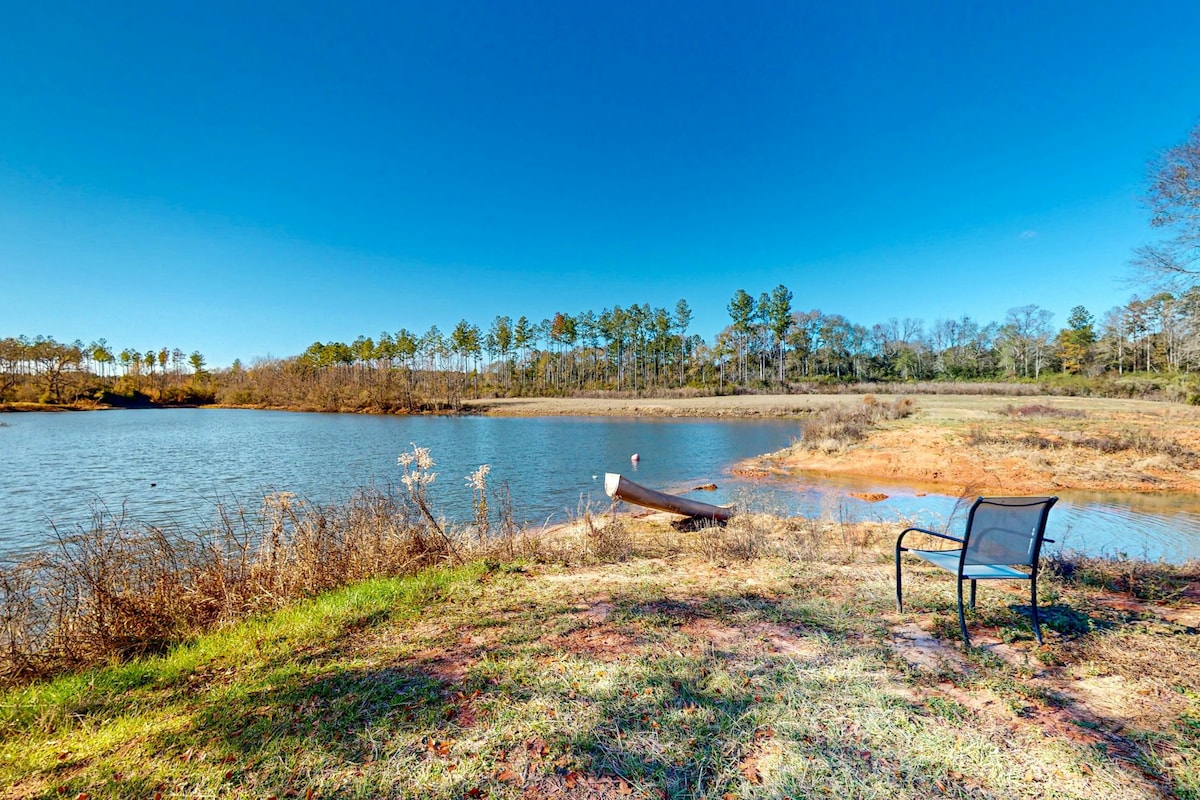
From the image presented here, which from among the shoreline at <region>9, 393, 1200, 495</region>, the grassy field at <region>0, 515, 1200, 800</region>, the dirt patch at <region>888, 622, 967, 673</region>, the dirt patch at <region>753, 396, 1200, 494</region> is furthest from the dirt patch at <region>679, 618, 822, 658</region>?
the dirt patch at <region>753, 396, 1200, 494</region>

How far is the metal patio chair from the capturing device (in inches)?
137

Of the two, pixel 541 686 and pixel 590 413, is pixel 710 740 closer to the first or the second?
pixel 541 686

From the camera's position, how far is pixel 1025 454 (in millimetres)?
16938

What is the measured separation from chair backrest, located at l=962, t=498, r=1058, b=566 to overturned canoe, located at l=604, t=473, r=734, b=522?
5.16 meters

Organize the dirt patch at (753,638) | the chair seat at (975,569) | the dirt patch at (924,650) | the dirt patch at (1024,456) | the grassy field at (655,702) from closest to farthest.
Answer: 1. the grassy field at (655,702)
2. the dirt patch at (924,650)
3. the chair seat at (975,569)
4. the dirt patch at (753,638)
5. the dirt patch at (1024,456)

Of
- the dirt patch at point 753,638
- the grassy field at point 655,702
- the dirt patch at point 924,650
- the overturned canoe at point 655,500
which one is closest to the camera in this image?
the grassy field at point 655,702

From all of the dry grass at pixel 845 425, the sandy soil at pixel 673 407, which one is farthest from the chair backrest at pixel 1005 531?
the sandy soil at pixel 673 407

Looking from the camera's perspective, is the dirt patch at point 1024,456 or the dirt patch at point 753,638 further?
the dirt patch at point 1024,456

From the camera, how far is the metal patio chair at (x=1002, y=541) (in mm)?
3480

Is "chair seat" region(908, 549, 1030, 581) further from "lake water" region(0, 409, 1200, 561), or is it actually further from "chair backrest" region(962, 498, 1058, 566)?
"lake water" region(0, 409, 1200, 561)

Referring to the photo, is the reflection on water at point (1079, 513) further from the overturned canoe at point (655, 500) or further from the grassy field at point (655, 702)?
the grassy field at point (655, 702)

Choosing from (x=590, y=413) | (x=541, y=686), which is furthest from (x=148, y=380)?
(x=541, y=686)

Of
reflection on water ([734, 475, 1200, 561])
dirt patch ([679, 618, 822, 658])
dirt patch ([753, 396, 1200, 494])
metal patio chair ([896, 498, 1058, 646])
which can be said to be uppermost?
metal patio chair ([896, 498, 1058, 646])

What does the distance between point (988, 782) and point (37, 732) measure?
5194mm
